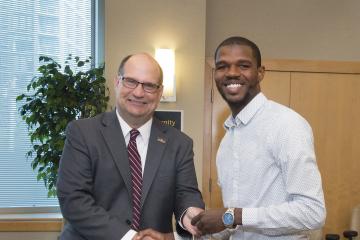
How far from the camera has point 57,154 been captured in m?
2.88

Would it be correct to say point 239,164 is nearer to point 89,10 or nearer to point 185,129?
point 185,129

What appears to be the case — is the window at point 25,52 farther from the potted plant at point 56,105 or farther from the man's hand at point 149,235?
the man's hand at point 149,235

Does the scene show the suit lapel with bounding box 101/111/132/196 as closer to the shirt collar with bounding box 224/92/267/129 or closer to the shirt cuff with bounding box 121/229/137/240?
the shirt cuff with bounding box 121/229/137/240

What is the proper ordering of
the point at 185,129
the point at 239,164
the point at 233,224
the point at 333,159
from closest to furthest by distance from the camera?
1. the point at 233,224
2. the point at 239,164
3. the point at 185,129
4. the point at 333,159

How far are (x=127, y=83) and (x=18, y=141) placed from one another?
2.22m

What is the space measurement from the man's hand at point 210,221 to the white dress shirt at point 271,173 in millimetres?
81

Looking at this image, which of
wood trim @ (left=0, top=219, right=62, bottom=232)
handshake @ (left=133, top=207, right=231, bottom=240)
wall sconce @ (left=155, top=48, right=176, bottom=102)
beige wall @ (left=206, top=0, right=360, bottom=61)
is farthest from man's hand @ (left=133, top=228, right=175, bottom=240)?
beige wall @ (left=206, top=0, right=360, bottom=61)

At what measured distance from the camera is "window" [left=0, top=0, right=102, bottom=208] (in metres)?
3.36

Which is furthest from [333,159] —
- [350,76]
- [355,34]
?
[355,34]

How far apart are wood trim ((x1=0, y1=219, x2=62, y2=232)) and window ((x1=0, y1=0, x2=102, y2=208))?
0.24 meters

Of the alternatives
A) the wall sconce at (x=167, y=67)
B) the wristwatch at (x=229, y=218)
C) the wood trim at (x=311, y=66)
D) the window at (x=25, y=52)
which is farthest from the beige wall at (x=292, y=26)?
the wristwatch at (x=229, y=218)

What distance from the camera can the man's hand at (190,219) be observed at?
1.51 metres

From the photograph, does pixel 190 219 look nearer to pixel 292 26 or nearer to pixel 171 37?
pixel 171 37

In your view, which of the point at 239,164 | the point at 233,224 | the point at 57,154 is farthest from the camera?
the point at 57,154
